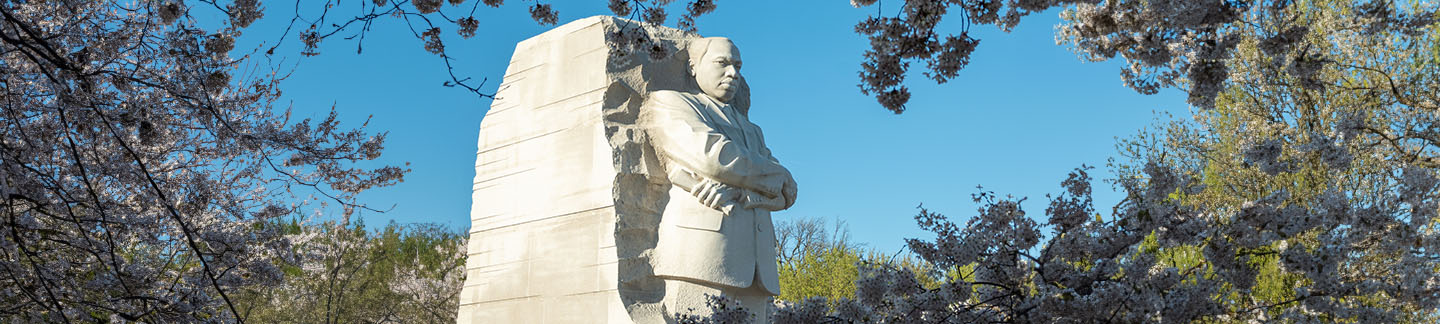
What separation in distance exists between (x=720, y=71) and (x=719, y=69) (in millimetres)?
15

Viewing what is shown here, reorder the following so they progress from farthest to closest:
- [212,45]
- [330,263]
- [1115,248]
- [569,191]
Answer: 1. [330,263]
2. [569,191]
3. [1115,248]
4. [212,45]

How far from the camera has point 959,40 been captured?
336 centimetres

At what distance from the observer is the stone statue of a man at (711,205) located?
6.05m

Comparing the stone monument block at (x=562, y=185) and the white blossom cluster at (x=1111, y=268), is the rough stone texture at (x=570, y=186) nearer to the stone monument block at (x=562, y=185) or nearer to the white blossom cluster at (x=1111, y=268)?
the stone monument block at (x=562, y=185)

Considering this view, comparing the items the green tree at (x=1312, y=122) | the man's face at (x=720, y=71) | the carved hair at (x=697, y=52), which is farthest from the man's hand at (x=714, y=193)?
the green tree at (x=1312, y=122)

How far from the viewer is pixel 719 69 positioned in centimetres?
685

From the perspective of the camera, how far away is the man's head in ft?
22.4

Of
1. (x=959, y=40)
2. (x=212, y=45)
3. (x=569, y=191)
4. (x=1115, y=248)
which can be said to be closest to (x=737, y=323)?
(x=959, y=40)

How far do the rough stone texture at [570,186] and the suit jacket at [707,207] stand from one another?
0.14 metres

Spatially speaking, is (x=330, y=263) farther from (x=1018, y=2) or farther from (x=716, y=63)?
(x=1018, y=2)

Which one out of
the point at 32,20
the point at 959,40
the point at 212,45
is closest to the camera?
the point at 959,40

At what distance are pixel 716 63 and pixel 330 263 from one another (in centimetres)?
1180

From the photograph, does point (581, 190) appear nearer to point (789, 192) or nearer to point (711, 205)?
point (711, 205)

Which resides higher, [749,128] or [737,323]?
[749,128]
